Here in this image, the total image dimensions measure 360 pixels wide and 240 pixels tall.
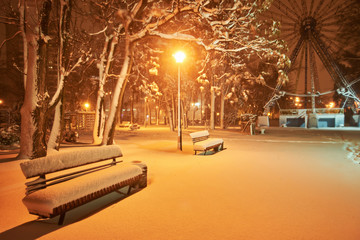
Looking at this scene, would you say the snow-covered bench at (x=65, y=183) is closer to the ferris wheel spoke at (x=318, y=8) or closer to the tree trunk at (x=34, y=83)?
the tree trunk at (x=34, y=83)

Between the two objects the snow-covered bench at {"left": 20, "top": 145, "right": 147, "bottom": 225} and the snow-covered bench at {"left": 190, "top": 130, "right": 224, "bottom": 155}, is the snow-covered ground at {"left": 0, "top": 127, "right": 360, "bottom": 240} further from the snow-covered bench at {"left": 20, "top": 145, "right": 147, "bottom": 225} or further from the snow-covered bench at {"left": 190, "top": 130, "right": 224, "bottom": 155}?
the snow-covered bench at {"left": 190, "top": 130, "right": 224, "bottom": 155}

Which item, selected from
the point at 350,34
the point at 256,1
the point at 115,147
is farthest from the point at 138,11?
the point at 350,34

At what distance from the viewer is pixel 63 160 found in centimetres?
414

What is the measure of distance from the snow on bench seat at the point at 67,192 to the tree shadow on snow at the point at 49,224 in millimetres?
284

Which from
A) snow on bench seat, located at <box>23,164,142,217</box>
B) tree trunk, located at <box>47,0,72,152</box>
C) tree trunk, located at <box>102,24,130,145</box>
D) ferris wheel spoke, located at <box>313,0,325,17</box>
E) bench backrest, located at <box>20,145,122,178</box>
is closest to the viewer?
snow on bench seat, located at <box>23,164,142,217</box>

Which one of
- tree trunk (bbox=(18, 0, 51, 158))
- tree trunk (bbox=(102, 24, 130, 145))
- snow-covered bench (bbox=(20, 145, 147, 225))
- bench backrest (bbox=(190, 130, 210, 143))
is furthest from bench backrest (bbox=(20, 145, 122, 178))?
tree trunk (bbox=(102, 24, 130, 145))

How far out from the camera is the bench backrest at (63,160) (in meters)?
3.56

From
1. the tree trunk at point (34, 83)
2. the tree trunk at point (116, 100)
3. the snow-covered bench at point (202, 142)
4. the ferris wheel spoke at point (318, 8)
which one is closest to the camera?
the tree trunk at point (34, 83)

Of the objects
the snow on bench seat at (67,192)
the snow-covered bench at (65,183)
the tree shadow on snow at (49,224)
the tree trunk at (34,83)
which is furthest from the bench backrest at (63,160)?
the tree trunk at (34,83)

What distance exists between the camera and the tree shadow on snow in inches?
130

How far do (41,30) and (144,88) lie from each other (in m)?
6.48

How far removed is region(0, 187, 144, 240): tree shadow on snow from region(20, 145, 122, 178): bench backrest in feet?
2.60

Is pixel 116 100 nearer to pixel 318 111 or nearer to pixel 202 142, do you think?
pixel 202 142

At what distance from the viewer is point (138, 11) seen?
32.5 ft
